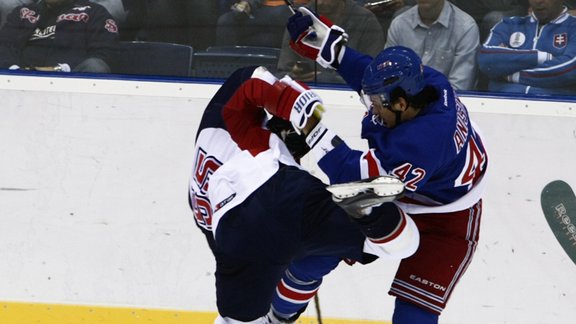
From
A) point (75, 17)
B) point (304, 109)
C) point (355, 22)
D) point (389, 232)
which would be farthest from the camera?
point (75, 17)

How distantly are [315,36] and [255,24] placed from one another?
70cm

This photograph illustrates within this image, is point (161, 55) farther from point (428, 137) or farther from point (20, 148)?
point (428, 137)

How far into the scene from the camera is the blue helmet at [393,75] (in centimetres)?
330

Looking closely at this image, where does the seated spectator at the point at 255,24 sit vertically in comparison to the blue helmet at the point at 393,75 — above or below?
below

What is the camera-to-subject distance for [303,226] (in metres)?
3.44

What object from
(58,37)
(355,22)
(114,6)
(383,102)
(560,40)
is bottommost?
(58,37)

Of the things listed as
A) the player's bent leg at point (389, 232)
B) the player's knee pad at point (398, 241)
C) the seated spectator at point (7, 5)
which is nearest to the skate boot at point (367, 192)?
the player's bent leg at point (389, 232)

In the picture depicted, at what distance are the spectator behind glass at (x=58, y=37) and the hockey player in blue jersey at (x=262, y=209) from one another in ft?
3.27

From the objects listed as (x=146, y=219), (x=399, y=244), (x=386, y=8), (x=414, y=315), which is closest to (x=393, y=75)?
(x=399, y=244)

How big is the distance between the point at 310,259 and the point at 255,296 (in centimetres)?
27

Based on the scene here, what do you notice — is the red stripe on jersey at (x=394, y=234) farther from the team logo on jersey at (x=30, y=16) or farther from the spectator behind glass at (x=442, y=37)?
the team logo on jersey at (x=30, y=16)

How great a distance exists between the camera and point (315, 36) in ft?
12.2

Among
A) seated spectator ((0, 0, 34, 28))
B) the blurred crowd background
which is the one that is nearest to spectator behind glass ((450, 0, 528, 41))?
the blurred crowd background

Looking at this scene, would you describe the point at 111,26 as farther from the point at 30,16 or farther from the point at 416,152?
the point at 416,152
